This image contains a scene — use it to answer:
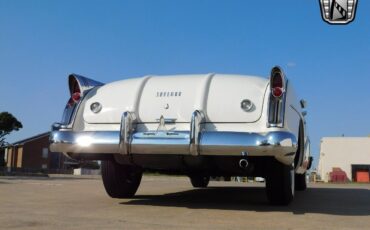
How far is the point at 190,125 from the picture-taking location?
6098 millimetres

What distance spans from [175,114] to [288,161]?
1517mm

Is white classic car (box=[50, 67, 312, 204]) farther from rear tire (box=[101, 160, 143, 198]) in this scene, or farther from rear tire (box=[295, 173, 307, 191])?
rear tire (box=[295, 173, 307, 191])

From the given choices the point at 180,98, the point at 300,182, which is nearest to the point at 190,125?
the point at 180,98

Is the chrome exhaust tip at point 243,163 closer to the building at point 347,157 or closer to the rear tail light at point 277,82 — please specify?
the rear tail light at point 277,82

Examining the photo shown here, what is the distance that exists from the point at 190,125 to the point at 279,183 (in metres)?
1.50

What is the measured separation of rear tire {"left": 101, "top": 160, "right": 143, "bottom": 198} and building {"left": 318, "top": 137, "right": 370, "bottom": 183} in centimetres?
5482

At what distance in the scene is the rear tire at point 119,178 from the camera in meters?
7.64

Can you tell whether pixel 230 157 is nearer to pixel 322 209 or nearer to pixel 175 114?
pixel 175 114

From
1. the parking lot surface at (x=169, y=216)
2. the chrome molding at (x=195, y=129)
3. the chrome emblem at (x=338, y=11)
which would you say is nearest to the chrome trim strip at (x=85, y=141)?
the parking lot surface at (x=169, y=216)

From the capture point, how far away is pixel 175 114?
21.2 ft

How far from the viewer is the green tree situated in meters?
72.5

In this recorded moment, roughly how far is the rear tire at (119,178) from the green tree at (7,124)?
226ft

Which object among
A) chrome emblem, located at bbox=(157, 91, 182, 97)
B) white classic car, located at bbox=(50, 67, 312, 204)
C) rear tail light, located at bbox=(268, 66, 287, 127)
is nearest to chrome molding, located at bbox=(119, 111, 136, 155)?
white classic car, located at bbox=(50, 67, 312, 204)

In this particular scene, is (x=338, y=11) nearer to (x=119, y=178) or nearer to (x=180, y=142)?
(x=180, y=142)
